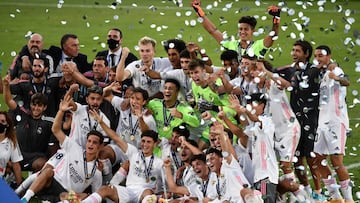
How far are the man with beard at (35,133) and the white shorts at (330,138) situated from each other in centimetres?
230

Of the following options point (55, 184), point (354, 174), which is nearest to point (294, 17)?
point (354, 174)

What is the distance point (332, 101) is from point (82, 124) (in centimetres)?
217

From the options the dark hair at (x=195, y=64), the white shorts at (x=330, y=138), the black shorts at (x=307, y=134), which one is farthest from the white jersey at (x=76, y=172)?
the white shorts at (x=330, y=138)

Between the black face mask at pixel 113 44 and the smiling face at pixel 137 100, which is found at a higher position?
the black face mask at pixel 113 44

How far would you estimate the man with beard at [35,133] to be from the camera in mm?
10680

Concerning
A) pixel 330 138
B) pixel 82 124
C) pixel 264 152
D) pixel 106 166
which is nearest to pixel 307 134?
pixel 330 138

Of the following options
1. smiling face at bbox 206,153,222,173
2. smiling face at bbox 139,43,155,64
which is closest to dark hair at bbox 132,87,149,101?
smiling face at bbox 139,43,155,64

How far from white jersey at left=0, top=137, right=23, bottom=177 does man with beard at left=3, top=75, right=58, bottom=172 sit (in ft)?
0.64

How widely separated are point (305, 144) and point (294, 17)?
10.3 m

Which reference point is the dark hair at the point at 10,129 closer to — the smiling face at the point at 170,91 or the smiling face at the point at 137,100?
the smiling face at the point at 137,100

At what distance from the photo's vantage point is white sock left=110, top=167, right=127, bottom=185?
10203 millimetres

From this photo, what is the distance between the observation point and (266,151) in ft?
31.6

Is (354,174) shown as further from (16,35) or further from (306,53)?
(16,35)

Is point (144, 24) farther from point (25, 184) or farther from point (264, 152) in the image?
point (264, 152)
